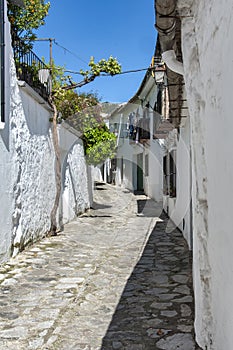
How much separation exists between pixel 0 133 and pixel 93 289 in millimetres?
2916

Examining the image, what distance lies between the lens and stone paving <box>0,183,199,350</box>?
3.54 meters

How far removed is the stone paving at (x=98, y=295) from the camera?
3539 mm

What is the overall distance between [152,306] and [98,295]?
0.77 metres

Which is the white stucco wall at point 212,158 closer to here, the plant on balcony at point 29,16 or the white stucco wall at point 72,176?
the plant on balcony at point 29,16

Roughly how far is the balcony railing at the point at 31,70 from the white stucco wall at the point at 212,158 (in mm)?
4911

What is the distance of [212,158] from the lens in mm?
2896

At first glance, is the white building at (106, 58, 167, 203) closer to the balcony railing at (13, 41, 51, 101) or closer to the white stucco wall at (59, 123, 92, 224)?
the white stucco wall at (59, 123, 92, 224)

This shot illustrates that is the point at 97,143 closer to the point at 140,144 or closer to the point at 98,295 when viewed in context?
the point at 140,144

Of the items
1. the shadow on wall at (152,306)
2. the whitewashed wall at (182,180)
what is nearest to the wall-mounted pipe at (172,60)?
the shadow on wall at (152,306)

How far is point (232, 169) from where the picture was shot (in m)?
2.27

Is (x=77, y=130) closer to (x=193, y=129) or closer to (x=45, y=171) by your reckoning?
(x=45, y=171)

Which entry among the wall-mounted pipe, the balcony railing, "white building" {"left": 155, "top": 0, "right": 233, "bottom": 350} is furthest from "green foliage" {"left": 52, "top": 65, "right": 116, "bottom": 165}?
"white building" {"left": 155, "top": 0, "right": 233, "bottom": 350}

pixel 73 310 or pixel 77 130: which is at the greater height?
pixel 77 130

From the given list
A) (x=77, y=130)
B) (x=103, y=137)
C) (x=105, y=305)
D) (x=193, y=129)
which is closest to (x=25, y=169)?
(x=105, y=305)
